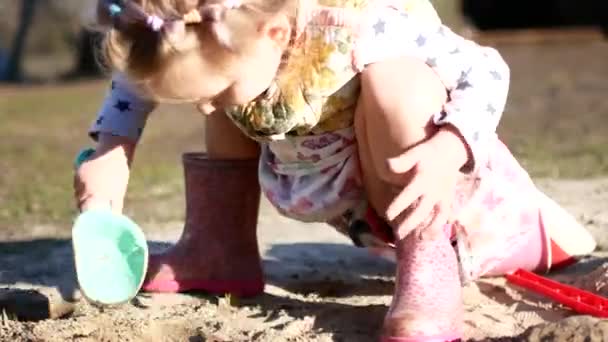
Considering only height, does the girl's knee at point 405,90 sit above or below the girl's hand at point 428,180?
above

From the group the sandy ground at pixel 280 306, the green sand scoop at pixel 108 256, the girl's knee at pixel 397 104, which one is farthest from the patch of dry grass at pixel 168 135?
the girl's knee at pixel 397 104

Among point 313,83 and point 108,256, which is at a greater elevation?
point 313,83

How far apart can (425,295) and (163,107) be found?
12.3ft

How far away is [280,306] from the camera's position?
60.4 inches

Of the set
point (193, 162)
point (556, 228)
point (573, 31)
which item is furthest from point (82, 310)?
point (573, 31)

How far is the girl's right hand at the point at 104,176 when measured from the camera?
1.48 m

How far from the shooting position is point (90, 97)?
17.9 feet

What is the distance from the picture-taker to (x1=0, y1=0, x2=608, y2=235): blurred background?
8.46 ft

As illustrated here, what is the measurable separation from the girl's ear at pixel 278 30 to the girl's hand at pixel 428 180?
0.63 feet

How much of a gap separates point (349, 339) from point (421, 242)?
0.14m

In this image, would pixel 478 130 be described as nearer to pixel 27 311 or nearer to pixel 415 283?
pixel 415 283

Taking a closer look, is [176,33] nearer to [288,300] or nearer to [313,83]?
[313,83]

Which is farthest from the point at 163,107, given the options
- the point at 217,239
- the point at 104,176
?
the point at 104,176

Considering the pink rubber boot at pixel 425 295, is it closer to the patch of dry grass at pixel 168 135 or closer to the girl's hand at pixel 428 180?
the girl's hand at pixel 428 180
